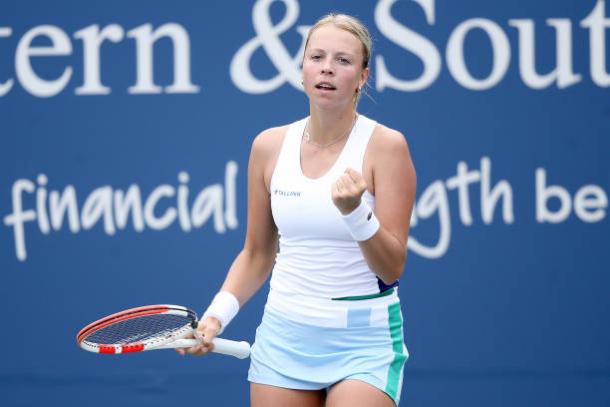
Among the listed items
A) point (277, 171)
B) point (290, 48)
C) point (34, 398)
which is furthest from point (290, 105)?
point (277, 171)

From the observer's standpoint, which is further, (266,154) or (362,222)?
(266,154)

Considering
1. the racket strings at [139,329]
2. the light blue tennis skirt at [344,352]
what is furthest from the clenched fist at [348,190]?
the racket strings at [139,329]

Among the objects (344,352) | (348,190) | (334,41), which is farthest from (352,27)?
(344,352)

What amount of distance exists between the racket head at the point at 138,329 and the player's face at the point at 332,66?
701mm

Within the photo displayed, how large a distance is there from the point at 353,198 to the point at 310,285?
437 millimetres

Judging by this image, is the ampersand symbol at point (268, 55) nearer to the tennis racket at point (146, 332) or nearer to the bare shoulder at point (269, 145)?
the bare shoulder at point (269, 145)

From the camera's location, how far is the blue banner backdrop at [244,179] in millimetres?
5090

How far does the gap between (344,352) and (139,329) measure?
0.62 meters

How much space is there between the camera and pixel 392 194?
2945 millimetres

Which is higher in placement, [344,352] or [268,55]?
[268,55]

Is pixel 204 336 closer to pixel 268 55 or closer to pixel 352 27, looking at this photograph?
pixel 352 27

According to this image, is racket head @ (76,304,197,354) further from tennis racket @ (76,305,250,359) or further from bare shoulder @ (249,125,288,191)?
bare shoulder @ (249,125,288,191)

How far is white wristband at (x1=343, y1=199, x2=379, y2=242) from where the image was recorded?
9.02 ft

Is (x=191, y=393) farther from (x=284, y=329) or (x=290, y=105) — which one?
(x=284, y=329)
